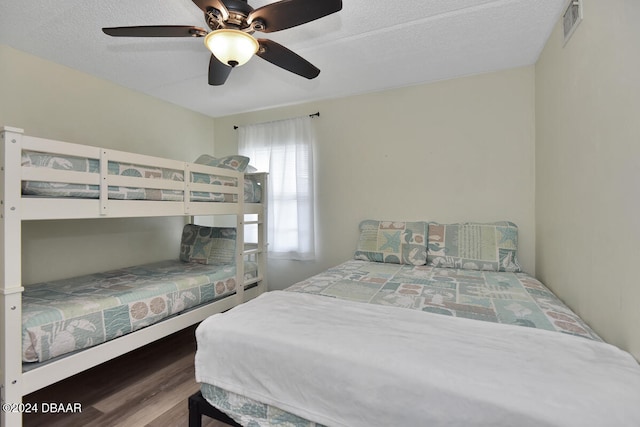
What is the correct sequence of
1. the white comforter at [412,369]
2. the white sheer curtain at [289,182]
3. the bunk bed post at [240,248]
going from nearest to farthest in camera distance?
1. the white comforter at [412,369]
2. the bunk bed post at [240,248]
3. the white sheer curtain at [289,182]

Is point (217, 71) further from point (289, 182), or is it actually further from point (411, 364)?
point (411, 364)

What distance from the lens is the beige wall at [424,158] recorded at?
237 centimetres

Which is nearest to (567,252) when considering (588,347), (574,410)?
(588,347)

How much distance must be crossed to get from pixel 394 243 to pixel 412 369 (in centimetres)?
174

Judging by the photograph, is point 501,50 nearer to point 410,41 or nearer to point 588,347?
point 410,41

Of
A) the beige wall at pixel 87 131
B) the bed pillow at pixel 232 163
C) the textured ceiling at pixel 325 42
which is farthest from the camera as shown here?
the bed pillow at pixel 232 163

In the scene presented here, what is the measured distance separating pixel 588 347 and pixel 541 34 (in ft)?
6.61

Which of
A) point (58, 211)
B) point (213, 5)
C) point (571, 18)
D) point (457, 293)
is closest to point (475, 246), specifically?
point (457, 293)

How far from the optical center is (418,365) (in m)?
0.82

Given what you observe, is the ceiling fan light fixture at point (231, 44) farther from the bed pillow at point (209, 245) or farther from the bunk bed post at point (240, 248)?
the bed pillow at point (209, 245)

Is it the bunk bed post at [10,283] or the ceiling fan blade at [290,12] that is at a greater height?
the ceiling fan blade at [290,12]

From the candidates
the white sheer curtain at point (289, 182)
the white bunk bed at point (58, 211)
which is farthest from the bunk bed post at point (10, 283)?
the white sheer curtain at point (289, 182)

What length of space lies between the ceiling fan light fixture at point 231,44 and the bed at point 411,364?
1.18 meters

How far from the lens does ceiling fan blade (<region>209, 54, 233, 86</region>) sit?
1.68 metres
